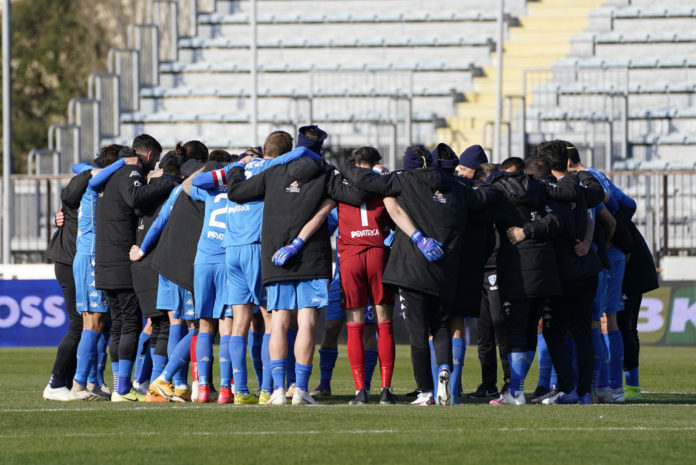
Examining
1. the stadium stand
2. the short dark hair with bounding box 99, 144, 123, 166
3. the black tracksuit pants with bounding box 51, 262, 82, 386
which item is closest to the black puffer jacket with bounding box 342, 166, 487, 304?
the short dark hair with bounding box 99, 144, 123, 166

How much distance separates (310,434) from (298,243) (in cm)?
230

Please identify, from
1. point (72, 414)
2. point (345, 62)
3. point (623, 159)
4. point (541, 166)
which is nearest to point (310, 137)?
point (541, 166)

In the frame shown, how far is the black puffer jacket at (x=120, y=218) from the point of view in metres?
12.4

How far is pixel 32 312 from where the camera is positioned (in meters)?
22.1

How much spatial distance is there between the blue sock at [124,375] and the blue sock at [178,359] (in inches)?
14.5

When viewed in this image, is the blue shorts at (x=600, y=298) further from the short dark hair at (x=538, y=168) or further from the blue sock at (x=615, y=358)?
the short dark hair at (x=538, y=168)

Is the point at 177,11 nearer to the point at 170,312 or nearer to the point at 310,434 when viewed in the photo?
the point at 170,312

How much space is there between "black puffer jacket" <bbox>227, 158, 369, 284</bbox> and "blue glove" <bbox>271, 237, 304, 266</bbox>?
0.19 feet

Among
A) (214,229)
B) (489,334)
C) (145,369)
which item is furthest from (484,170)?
(145,369)

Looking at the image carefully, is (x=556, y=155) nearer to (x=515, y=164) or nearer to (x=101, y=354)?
(x=515, y=164)

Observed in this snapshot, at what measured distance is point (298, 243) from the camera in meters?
11.1

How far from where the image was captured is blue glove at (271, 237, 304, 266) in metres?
11.0

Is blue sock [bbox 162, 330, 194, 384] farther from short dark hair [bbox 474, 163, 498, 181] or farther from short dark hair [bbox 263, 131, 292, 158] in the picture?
short dark hair [bbox 474, 163, 498, 181]

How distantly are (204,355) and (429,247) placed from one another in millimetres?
2149
